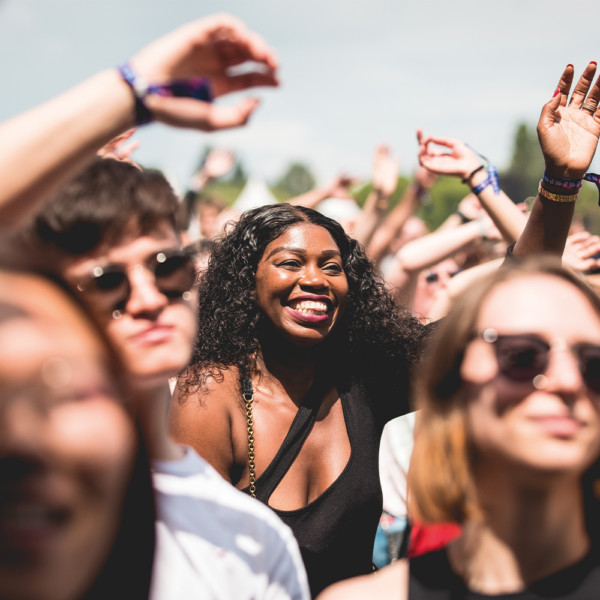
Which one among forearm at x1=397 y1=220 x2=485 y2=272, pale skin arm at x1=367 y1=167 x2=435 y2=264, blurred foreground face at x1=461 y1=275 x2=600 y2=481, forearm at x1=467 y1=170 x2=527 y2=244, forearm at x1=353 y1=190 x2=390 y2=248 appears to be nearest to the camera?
blurred foreground face at x1=461 y1=275 x2=600 y2=481

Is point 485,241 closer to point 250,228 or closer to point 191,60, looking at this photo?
point 250,228

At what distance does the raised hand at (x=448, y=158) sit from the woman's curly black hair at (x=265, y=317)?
1.68 ft

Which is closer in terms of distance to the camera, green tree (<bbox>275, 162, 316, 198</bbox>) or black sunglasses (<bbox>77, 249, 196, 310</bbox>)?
black sunglasses (<bbox>77, 249, 196, 310</bbox>)

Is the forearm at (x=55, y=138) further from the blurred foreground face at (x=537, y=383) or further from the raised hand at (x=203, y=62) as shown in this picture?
the blurred foreground face at (x=537, y=383)

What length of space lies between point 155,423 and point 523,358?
77cm

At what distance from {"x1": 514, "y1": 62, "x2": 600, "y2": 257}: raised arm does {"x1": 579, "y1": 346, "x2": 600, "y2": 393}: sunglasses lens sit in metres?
1.12

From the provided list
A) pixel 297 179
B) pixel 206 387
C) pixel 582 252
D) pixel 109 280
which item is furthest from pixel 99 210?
pixel 297 179

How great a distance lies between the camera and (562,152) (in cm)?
223

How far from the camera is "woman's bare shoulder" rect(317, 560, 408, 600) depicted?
1412mm

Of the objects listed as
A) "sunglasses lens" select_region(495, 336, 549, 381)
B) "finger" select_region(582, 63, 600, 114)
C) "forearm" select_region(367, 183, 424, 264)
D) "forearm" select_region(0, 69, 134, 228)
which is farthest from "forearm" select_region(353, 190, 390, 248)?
"forearm" select_region(0, 69, 134, 228)

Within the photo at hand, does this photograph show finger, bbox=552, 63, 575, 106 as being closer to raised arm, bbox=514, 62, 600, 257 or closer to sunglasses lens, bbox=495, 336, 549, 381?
raised arm, bbox=514, 62, 600, 257

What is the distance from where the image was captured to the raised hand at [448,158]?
9.70 ft

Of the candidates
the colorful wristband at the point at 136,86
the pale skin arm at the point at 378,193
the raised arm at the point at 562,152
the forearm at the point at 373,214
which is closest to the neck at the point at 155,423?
the colorful wristband at the point at 136,86

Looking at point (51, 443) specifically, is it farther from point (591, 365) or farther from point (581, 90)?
point (581, 90)
